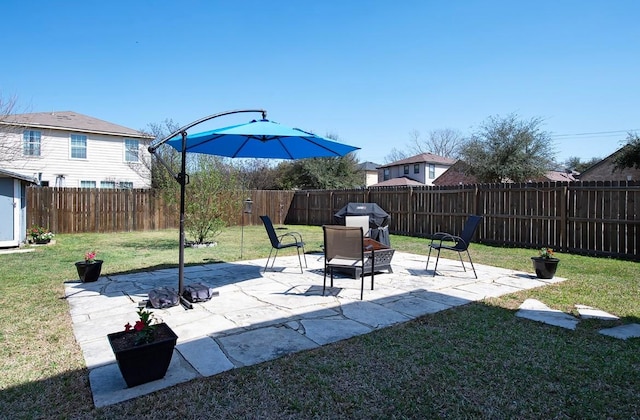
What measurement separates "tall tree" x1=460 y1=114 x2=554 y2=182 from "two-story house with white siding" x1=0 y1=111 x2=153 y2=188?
1899 centimetres

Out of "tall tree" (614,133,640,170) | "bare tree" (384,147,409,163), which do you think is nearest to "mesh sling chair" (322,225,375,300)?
"tall tree" (614,133,640,170)

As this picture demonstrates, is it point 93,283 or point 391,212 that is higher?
point 391,212

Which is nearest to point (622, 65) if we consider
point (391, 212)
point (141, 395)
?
point (391, 212)

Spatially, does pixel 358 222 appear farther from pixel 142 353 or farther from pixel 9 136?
pixel 9 136

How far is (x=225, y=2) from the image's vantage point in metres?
7.74

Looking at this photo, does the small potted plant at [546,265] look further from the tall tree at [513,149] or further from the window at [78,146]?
the tall tree at [513,149]

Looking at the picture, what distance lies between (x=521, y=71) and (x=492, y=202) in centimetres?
466

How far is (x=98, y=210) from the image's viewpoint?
42.0ft

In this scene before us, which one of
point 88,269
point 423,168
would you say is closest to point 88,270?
point 88,269

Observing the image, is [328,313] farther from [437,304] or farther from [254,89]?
[254,89]

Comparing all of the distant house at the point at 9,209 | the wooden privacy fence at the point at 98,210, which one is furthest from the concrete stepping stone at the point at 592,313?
the distant house at the point at 9,209

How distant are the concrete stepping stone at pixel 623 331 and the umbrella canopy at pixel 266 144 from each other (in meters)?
3.21

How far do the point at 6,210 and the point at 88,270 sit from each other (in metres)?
5.35

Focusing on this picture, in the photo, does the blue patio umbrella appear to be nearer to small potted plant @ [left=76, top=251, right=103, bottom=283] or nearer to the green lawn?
the green lawn
